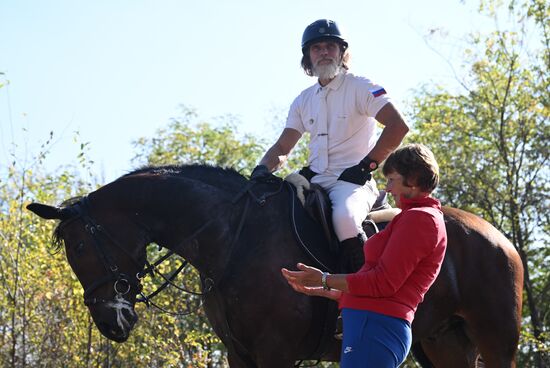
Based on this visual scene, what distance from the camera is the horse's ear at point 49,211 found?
625cm

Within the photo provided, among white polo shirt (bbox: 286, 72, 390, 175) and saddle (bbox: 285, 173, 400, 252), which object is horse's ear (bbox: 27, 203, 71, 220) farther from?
white polo shirt (bbox: 286, 72, 390, 175)

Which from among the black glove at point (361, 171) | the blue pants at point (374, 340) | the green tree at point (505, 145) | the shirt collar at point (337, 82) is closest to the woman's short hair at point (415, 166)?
the blue pants at point (374, 340)

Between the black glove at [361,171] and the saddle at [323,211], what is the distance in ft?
0.75

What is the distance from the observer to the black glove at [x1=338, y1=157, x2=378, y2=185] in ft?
21.8

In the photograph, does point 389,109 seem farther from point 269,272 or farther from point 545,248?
point 545,248

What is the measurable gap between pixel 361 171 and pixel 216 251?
1.24 metres

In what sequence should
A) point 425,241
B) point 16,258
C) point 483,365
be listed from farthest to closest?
1. point 16,258
2. point 483,365
3. point 425,241

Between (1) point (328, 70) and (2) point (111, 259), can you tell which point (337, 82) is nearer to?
(1) point (328, 70)

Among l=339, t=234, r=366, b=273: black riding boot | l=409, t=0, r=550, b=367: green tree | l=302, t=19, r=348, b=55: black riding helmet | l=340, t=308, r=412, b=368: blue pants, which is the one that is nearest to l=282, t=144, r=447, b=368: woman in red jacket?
l=340, t=308, r=412, b=368: blue pants

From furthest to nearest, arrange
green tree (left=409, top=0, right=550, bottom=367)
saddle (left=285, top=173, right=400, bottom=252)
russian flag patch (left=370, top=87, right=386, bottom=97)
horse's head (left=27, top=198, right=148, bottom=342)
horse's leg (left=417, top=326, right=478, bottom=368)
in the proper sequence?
green tree (left=409, top=0, right=550, bottom=367) < horse's leg (left=417, top=326, right=478, bottom=368) < russian flag patch (left=370, top=87, right=386, bottom=97) < saddle (left=285, top=173, right=400, bottom=252) < horse's head (left=27, top=198, right=148, bottom=342)

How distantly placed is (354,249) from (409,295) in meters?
2.05

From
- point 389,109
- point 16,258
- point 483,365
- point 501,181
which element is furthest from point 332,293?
point 501,181

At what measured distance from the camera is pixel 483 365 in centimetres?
731

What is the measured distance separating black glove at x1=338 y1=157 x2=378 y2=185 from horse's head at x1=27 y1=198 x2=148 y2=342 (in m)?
1.57
